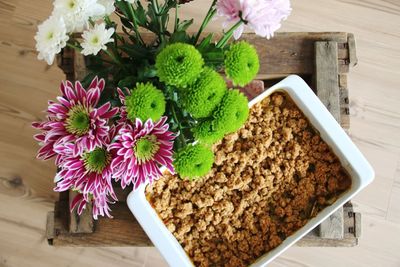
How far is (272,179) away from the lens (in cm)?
80

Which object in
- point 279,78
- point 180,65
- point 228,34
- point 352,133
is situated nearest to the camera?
point 180,65

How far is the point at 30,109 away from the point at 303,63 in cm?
80

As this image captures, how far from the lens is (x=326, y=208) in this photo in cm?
78

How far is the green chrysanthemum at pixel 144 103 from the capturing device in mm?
554

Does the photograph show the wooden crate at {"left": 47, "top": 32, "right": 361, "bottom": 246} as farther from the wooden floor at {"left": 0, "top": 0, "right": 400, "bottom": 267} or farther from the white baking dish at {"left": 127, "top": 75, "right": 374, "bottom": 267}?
the wooden floor at {"left": 0, "top": 0, "right": 400, "bottom": 267}

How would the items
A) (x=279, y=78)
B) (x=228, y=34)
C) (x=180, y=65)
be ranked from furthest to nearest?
(x=279, y=78) → (x=228, y=34) → (x=180, y=65)

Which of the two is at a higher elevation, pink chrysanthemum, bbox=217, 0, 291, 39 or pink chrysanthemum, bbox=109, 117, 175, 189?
pink chrysanthemum, bbox=217, 0, 291, 39

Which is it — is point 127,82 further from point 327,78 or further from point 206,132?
point 327,78

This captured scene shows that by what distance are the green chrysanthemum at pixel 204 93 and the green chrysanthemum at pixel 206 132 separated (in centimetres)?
2

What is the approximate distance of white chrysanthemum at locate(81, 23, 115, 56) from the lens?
22.8 inches

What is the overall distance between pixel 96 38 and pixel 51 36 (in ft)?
0.18

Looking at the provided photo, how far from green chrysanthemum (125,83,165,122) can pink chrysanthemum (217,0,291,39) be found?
14 centimetres

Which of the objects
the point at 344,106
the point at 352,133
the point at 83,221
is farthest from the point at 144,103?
the point at 352,133

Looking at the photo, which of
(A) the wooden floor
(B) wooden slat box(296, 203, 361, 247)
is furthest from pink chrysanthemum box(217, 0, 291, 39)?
(A) the wooden floor
